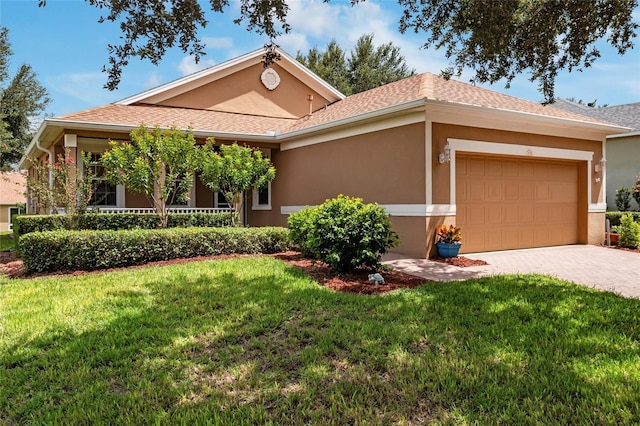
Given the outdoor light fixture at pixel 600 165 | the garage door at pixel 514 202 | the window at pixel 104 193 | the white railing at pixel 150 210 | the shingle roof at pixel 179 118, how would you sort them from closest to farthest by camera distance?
the garage door at pixel 514 202
the outdoor light fixture at pixel 600 165
the shingle roof at pixel 179 118
the white railing at pixel 150 210
the window at pixel 104 193

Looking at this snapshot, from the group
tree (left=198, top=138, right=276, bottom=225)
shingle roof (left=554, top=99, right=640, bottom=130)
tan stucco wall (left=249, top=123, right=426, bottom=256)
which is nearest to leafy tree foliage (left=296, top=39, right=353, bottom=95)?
shingle roof (left=554, top=99, right=640, bottom=130)

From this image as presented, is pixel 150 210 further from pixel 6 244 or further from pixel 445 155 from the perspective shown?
pixel 445 155

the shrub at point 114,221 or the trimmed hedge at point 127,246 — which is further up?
the shrub at point 114,221

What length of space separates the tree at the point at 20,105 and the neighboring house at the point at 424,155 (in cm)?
1302

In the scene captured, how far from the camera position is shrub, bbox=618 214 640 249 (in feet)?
37.3

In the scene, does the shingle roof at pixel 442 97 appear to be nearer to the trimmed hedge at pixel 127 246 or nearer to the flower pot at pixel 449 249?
the flower pot at pixel 449 249

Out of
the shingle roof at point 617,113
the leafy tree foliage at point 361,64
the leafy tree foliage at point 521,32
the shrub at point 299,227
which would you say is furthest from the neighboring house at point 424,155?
the leafy tree foliage at point 361,64

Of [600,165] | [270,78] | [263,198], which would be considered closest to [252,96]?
[270,78]

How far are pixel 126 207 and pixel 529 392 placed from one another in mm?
12933

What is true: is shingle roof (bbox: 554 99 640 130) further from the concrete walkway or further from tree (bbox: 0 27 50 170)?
tree (bbox: 0 27 50 170)

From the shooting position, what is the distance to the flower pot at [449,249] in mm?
9062

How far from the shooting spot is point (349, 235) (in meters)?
6.82

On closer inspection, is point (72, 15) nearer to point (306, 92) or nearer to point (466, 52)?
point (466, 52)

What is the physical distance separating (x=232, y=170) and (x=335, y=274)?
16.5 ft
